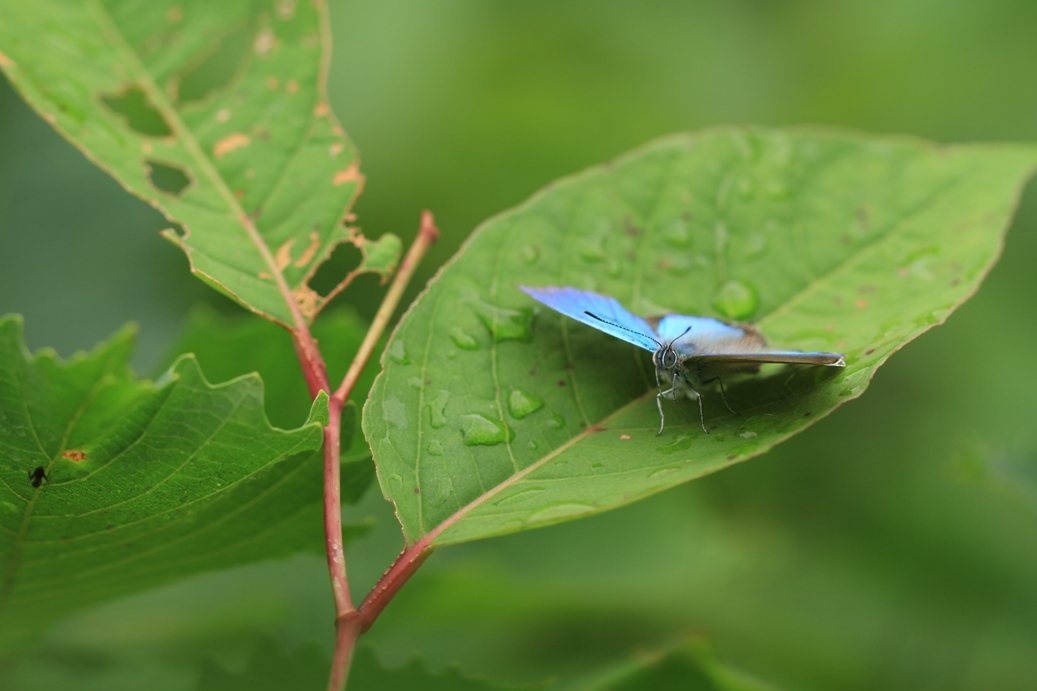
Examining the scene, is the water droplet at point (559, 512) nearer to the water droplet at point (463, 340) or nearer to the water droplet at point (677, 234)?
the water droplet at point (463, 340)

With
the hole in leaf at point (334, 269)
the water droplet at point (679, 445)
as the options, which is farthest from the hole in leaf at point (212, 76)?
the water droplet at point (679, 445)

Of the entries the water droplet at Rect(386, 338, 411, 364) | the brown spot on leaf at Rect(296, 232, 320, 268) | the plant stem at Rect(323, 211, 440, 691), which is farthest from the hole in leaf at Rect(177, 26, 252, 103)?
the water droplet at Rect(386, 338, 411, 364)

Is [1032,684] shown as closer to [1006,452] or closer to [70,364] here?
[1006,452]

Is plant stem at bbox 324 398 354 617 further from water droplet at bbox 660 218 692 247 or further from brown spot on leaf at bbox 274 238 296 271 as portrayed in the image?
water droplet at bbox 660 218 692 247

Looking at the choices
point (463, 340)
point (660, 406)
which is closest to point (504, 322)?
point (463, 340)

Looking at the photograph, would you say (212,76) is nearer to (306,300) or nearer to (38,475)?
(306,300)

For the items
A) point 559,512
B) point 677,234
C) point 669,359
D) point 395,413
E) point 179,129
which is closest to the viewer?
point 559,512

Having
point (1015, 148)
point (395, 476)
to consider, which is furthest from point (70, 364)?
point (1015, 148)
